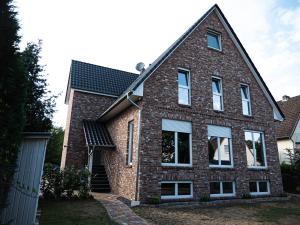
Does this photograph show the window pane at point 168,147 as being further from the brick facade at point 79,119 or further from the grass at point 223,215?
the brick facade at point 79,119

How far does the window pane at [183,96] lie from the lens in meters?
12.5

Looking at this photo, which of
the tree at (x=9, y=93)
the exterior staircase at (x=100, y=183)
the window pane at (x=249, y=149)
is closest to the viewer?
the tree at (x=9, y=93)

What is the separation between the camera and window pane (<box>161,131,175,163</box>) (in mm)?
11273

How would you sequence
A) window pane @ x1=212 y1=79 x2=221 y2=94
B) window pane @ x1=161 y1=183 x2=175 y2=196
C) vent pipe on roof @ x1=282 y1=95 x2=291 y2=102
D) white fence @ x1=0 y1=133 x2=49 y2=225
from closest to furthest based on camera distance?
white fence @ x1=0 y1=133 x2=49 y2=225 < window pane @ x1=161 y1=183 x2=175 y2=196 < window pane @ x1=212 y1=79 x2=221 y2=94 < vent pipe on roof @ x1=282 y1=95 x2=291 y2=102

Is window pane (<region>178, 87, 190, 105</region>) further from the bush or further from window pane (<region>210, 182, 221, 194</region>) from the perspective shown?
the bush

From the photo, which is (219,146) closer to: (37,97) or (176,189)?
(176,189)

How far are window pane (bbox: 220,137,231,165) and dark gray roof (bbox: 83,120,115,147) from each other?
6.43 meters

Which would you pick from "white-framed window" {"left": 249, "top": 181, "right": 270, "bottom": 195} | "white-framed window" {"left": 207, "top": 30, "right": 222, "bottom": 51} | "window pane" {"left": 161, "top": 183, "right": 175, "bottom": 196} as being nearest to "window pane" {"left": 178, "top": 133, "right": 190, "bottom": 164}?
"window pane" {"left": 161, "top": 183, "right": 175, "bottom": 196}

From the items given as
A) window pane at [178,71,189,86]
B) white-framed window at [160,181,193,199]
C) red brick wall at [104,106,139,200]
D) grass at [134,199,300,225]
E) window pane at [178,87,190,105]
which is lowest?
grass at [134,199,300,225]

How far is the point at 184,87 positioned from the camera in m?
12.9

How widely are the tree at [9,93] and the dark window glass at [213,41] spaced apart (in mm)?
11616

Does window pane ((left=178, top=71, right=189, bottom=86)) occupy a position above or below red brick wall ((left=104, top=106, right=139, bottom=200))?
above

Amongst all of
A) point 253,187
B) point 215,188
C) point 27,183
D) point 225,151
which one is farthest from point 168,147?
point 27,183

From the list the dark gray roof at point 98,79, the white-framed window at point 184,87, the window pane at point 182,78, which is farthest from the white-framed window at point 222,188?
the dark gray roof at point 98,79
